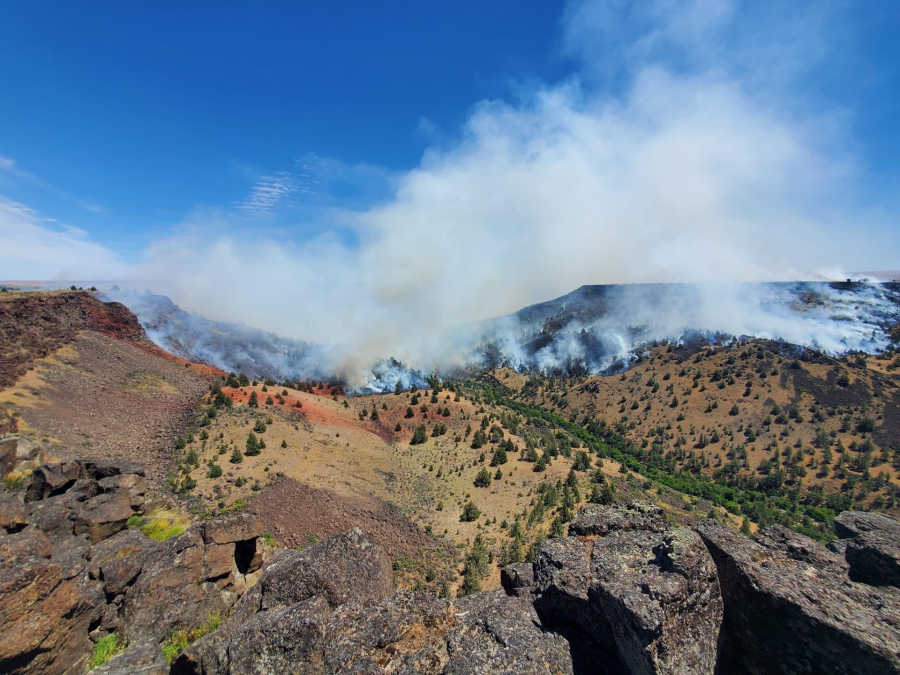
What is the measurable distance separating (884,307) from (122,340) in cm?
20353

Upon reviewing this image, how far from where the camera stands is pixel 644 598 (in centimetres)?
569

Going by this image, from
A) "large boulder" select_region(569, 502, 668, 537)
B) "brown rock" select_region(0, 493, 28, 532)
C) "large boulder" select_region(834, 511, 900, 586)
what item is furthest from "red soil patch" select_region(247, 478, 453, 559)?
"large boulder" select_region(834, 511, 900, 586)

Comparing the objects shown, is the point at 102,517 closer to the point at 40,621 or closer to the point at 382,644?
the point at 40,621

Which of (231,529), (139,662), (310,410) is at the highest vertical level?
(231,529)

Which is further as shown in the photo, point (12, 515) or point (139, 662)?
point (12, 515)

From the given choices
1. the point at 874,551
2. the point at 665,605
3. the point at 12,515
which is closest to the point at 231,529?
the point at 12,515

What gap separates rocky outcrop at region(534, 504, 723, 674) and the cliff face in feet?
154

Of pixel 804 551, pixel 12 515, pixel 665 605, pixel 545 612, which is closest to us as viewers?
pixel 665 605

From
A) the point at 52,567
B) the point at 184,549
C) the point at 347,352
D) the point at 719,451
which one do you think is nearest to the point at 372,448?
the point at 184,549

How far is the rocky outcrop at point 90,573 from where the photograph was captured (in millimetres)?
7301

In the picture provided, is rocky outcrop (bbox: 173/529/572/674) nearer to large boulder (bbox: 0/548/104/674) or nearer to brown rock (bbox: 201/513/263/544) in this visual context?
large boulder (bbox: 0/548/104/674)

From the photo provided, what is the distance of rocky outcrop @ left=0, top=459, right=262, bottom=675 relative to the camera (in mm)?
7301

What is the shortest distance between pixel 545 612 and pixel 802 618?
4.10 meters

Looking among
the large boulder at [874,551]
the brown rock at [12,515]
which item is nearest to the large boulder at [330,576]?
Answer: the large boulder at [874,551]
